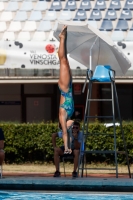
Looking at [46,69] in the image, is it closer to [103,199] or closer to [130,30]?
[130,30]

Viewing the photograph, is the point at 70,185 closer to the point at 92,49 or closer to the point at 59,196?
the point at 59,196

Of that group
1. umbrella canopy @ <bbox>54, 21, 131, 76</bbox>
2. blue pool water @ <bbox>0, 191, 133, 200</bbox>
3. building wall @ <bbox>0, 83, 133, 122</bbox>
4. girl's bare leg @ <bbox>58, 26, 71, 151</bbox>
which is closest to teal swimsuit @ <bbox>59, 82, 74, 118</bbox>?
girl's bare leg @ <bbox>58, 26, 71, 151</bbox>

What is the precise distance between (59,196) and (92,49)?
13.6ft

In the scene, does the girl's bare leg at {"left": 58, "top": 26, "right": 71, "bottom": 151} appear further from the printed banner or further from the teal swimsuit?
the printed banner

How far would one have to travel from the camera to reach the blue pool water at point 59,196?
30.8 ft

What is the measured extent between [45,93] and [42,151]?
746 cm

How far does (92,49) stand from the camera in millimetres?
12852

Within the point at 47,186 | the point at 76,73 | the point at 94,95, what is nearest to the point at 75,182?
the point at 47,186

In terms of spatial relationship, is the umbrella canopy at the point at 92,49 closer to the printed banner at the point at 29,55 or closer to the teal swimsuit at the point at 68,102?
the teal swimsuit at the point at 68,102

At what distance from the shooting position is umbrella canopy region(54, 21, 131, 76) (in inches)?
490

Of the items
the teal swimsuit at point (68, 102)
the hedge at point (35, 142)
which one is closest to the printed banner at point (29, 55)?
the hedge at point (35, 142)

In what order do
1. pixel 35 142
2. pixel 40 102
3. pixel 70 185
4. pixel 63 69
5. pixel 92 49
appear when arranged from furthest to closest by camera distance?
pixel 40 102, pixel 35 142, pixel 92 49, pixel 63 69, pixel 70 185

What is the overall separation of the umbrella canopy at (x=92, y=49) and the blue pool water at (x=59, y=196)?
137 inches

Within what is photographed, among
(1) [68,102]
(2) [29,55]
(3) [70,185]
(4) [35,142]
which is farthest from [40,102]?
A: (3) [70,185]
